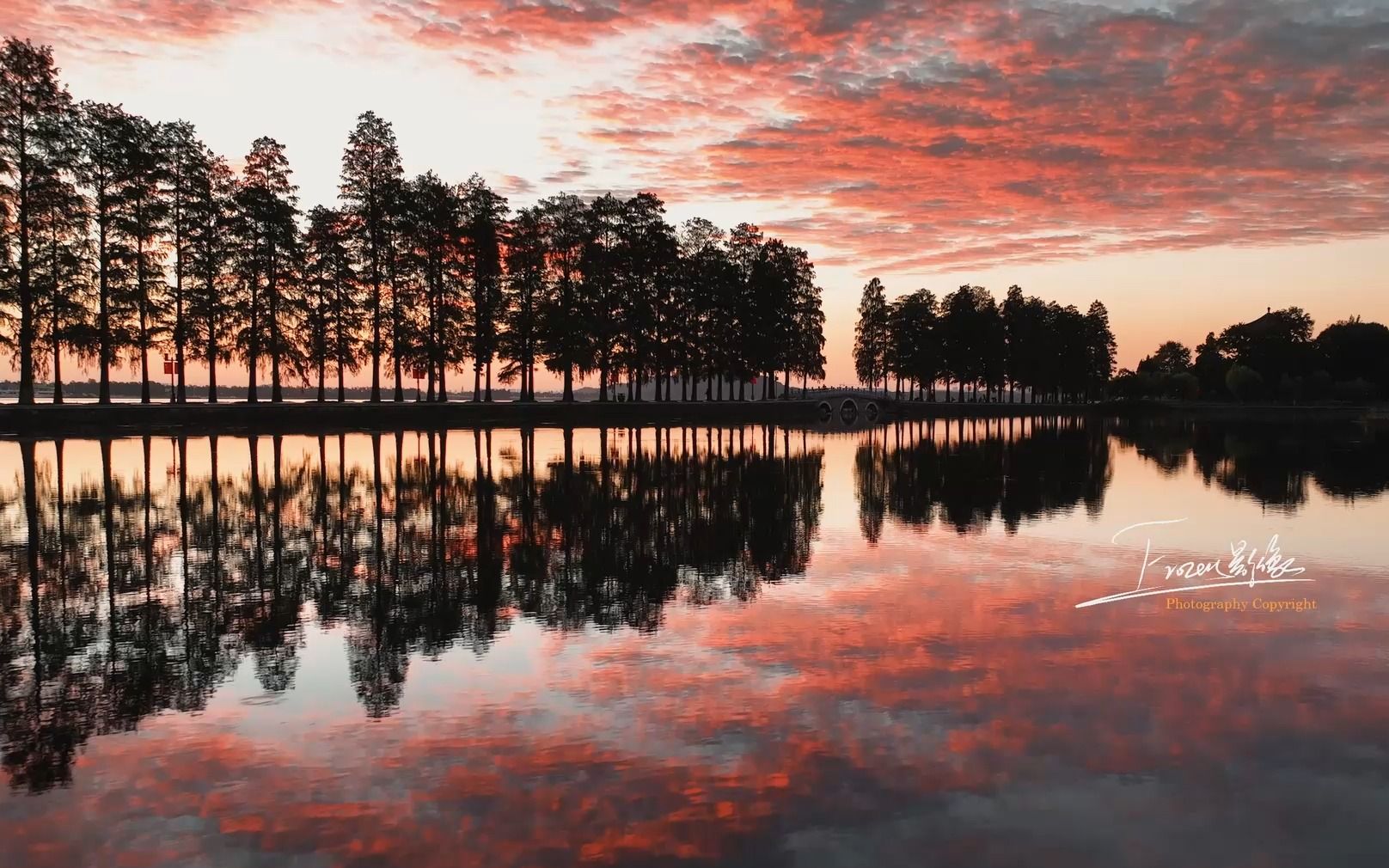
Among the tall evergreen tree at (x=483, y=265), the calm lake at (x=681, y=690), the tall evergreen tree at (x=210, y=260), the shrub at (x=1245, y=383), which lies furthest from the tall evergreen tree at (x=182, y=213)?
the shrub at (x=1245, y=383)

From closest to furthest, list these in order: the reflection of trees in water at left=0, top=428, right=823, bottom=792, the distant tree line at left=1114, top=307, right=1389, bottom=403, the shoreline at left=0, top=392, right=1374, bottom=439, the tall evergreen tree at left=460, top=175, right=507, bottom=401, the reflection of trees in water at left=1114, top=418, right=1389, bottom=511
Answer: the reflection of trees in water at left=0, top=428, right=823, bottom=792, the reflection of trees in water at left=1114, top=418, right=1389, bottom=511, the shoreline at left=0, top=392, right=1374, bottom=439, the tall evergreen tree at left=460, top=175, right=507, bottom=401, the distant tree line at left=1114, top=307, right=1389, bottom=403

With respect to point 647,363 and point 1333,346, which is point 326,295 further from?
point 1333,346

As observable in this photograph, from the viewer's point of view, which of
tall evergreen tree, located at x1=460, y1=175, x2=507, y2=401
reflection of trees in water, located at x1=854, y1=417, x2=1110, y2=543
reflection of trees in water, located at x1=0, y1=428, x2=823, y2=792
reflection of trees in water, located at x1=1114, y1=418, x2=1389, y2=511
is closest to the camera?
reflection of trees in water, located at x1=0, y1=428, x2=823, y2=792

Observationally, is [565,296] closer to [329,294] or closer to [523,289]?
[523,289]

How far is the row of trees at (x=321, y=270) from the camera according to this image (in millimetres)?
56156

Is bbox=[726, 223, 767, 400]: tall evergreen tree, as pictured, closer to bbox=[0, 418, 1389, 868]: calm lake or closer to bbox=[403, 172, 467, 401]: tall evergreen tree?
bbox=[403, 172, 467, 401]: tall evergreen tree

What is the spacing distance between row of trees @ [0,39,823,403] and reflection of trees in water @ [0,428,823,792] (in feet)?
101

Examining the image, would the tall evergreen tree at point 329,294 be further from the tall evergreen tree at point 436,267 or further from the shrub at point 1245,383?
the shrub at point 1245,383

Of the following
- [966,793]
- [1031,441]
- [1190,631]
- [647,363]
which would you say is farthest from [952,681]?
[647,363]

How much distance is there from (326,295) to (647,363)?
125ft

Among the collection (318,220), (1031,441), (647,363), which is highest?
(318,220)

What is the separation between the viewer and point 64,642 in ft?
38.3

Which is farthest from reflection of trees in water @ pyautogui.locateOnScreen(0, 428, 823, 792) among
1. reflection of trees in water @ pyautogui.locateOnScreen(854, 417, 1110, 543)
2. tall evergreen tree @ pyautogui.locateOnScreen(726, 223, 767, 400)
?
tall evergreen tree @ pyautogui.locateOnScreen(726, 223, 767, 400)

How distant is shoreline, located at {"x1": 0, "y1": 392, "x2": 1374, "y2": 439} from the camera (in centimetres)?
5184
